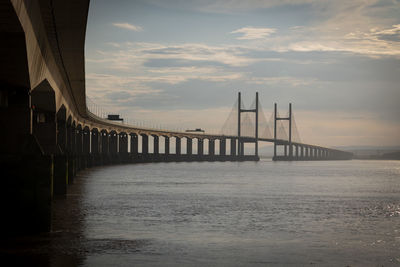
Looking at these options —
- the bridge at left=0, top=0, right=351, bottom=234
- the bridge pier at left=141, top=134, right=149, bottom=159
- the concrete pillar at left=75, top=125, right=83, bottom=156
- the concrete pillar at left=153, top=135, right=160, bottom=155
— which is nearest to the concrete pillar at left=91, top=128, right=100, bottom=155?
the concrete pillar at left=75, top=125, right=83, bottom=156

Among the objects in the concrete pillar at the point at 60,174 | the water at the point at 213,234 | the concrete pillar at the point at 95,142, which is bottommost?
the water at the point at 213,234

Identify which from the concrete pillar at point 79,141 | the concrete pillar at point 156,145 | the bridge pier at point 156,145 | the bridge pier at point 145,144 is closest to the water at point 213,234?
the concrete pillar at point 79,141

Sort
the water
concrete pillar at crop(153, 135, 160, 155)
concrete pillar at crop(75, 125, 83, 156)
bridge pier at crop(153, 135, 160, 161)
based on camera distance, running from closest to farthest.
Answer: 1. the water
2. concrete pillar at crop(75, 125, 83, 156)
3. bridge pier at crop(153, 135, 160, 161)
4. concrete pillar at crop(153, 135, 160, 155)

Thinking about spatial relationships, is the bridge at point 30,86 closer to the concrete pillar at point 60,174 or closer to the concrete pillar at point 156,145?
the concrete pillar at point 60,174

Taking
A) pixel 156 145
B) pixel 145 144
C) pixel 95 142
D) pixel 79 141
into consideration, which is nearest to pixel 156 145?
pixel 156 145

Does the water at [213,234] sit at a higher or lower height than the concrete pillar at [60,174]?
lower

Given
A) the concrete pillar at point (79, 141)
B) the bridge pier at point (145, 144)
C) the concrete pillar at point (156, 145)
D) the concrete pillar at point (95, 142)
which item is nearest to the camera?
the concrete pillar at point (79, 141)

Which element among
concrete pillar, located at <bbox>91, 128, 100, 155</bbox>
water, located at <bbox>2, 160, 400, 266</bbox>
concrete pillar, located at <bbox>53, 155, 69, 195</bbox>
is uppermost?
concrete pillar, located at <bbox>91, 128, 100, 155</bbox>

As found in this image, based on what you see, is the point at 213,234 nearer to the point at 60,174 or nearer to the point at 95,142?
the point at 60,174

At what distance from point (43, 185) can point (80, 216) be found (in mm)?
6828

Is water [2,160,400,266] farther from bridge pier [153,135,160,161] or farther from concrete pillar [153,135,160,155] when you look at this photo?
concrete pillar [153,135,160,155]

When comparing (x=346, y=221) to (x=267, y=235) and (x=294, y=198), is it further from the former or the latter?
(x=294, y=198)

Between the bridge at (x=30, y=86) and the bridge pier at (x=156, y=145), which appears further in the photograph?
the bridge pier at (x=156, y=145)

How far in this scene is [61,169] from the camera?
125 feet
